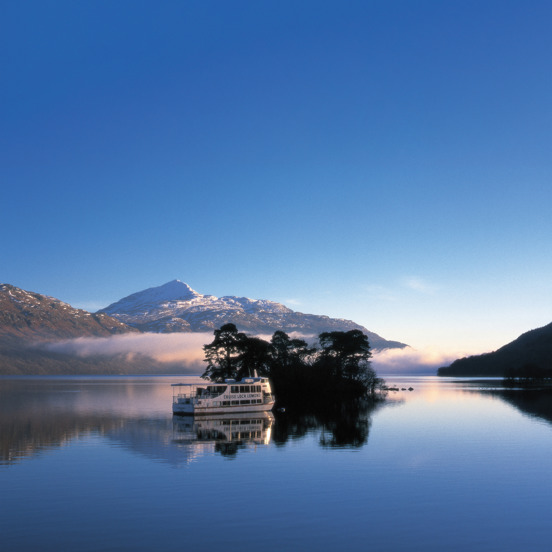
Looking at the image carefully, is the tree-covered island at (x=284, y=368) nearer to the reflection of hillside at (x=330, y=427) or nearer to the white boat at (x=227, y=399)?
the reflection of hillside at (x=330, y=427)

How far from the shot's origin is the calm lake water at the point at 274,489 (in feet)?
97.0

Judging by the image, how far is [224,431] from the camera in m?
81.6

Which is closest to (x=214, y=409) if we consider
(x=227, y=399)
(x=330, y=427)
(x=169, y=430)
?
(x=227, y=399)

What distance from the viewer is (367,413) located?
112375 mm

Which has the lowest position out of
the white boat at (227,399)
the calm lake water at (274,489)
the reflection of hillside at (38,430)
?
the calm lake water at (274,489)

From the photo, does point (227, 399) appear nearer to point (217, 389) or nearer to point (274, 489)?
point (217, 389)

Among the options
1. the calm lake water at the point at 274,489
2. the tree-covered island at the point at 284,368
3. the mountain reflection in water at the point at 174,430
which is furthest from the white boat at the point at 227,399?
the tree-covered island at the point at 284,368

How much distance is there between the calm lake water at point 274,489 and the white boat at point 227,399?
24517mm

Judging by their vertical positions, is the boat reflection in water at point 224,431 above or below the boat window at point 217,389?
below

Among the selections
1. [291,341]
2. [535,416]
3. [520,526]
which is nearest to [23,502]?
[520,526]

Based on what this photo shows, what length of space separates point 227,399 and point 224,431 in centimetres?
2570

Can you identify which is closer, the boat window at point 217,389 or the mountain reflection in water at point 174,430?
the mountain reflection in water at point 174,430

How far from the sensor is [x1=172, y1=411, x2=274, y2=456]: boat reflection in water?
65.4 meters

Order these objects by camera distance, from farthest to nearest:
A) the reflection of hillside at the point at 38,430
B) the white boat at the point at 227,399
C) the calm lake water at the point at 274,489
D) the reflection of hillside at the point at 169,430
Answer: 1. the white boat at the point at 227,399
2. the reflection of hillside at the point at 169,430
3. the reflection of hillside at the point at 38,430
4. the calm lake water at the point at 274,489
